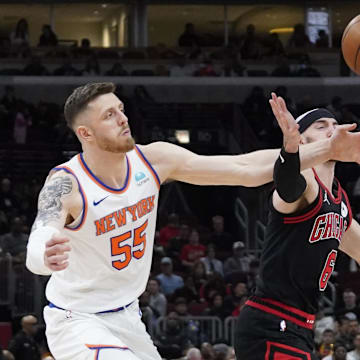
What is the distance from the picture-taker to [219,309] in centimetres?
1573

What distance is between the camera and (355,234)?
6.82 metres

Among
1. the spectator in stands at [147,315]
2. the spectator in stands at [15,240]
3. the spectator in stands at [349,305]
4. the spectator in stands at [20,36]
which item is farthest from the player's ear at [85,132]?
the spectator in stands at [20,36]

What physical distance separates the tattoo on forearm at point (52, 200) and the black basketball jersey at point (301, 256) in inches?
51.5

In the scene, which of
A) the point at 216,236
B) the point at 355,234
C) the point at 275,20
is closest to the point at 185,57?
the point at 275,20

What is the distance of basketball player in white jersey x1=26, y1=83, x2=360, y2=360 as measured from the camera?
19.1 feet

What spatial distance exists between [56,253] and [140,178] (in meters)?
1.29

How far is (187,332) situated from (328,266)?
8.72 m

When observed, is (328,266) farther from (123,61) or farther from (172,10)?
(172,10)

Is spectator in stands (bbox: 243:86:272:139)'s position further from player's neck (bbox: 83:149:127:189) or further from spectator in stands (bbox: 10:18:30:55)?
player's neck (bbox: 83:149:127:189)

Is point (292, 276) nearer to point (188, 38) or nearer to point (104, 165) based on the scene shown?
point (104, 165)

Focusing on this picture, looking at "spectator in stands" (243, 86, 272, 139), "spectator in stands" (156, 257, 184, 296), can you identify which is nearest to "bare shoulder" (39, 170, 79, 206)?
"spectator in stands" (156, 257, 184, 296)

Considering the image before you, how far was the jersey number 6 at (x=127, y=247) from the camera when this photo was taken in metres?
6.02

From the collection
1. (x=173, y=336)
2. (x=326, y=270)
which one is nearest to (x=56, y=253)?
(x=326, y=270)

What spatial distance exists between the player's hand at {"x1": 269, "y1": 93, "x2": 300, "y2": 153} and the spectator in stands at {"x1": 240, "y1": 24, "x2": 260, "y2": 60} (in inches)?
840
